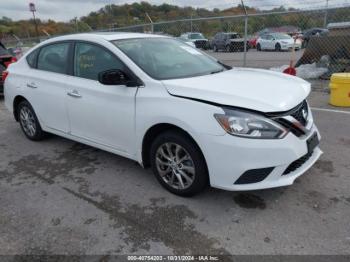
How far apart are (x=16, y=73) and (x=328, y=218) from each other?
4.87 metres

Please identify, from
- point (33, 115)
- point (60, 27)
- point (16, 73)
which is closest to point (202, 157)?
point (33, 115)

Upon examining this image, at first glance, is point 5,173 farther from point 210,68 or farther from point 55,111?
point 210,68

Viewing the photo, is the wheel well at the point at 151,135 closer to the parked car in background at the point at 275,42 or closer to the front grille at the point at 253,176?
the front grille at the point at 253,176

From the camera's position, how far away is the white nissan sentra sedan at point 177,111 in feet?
9.80

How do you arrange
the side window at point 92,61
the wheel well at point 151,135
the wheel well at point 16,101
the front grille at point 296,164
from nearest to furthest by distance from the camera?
1. the front grille at point 296,164
2. the wheel well at point 151,135
3. the side window at point 92,61
4. the wheel well at point 16,101

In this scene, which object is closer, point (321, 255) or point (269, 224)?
point (321, 255)

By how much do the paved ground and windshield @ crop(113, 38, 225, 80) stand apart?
4.13ft

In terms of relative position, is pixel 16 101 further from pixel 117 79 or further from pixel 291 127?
pixel 291 127

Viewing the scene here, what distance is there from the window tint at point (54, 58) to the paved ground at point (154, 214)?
52.9 inches

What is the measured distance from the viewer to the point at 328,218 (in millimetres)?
3043

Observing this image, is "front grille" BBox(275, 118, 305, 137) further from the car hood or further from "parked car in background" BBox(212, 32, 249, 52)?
"parked car in background" BBox(212, 32, 249, 52)

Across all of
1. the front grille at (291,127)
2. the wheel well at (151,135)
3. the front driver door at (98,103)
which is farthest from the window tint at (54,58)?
the front grille at (291,127)

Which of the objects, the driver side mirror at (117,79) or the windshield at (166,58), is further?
the windshield at (166,58)

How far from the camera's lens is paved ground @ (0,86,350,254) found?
9.15 feet
